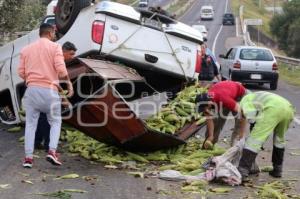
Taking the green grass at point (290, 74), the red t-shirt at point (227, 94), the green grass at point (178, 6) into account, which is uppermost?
the green grass at point (178, 6)

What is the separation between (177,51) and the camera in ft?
33.4

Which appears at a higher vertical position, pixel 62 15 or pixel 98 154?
pixel 62 15

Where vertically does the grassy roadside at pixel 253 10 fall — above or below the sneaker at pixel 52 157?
above

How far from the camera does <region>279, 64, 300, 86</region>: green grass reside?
27.1 m

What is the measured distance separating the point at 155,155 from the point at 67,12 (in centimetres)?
348

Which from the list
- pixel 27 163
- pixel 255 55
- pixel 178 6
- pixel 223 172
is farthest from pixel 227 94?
pixel 178 6

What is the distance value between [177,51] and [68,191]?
13.8 feet

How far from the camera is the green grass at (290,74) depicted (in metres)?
27.1

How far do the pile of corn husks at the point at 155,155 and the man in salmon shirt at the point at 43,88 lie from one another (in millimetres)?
902

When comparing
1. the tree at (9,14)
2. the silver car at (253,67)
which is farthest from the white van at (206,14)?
the tree at (9,14)

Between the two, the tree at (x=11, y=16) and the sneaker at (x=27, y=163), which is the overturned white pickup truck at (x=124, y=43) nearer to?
the sneaker at (x=27, y=163)

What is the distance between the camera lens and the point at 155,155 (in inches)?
340

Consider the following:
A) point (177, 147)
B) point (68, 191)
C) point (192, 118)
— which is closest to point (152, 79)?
point (192, 118)

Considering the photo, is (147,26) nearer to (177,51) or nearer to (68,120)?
(177,51)
